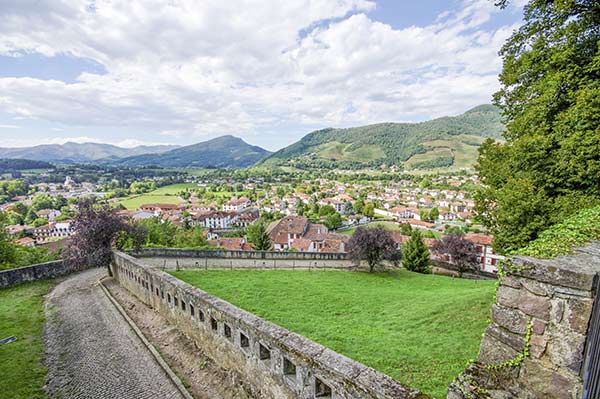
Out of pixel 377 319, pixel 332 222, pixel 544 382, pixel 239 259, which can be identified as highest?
pixel 544 382

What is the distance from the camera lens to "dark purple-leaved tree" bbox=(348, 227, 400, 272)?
24172 millimetres

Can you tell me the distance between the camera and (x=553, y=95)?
869 centimetres

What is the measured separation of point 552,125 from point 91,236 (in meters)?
20.5

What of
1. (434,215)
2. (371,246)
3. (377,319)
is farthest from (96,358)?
(434,215)

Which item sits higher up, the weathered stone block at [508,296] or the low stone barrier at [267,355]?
the weathered stone block at [508,296]

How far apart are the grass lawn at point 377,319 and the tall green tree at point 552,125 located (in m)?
3.25

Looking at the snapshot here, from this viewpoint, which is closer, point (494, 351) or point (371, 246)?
point (494, 351)

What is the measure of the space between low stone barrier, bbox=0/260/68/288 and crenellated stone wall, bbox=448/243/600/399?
65.3ft

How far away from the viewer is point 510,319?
9.29ft

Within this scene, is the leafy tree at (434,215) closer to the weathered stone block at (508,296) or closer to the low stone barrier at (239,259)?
the low stone barrier at (239,259)

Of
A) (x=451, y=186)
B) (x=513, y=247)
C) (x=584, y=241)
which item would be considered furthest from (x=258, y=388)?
(x=451, y=186)

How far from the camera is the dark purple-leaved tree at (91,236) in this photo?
47.3 feet

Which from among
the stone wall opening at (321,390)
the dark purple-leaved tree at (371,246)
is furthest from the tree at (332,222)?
the stone wall opening at (321,390)

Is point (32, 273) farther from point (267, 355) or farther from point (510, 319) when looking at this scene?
point (510, 319)
